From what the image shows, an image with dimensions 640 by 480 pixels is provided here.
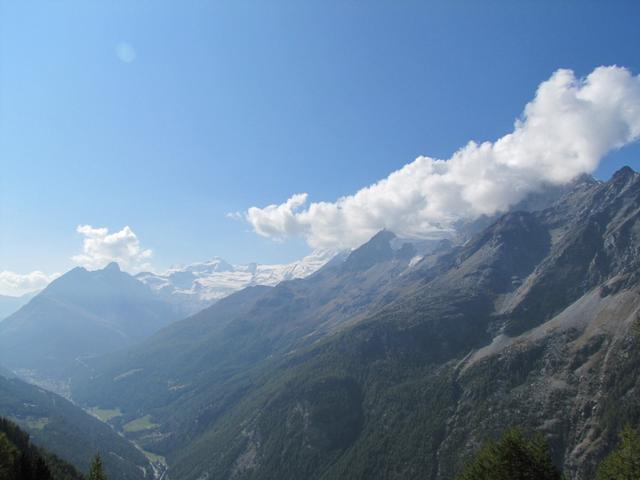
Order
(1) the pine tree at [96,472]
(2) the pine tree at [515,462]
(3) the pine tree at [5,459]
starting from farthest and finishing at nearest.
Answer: (1) the pine tree at [96,472], (2) the pine tree at [515,462], (3) the pine tree at [5,459]

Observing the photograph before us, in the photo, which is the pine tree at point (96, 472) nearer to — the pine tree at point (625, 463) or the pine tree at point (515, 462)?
the pine tree at point (515, 462)

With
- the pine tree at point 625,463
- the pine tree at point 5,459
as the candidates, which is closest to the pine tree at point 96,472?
the pine tree at point 5,459

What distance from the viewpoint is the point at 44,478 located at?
5747cm

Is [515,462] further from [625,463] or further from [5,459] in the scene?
[5,459]

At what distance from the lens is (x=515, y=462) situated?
58656 millimetres

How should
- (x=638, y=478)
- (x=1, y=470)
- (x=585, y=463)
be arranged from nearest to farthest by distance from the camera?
(x=1, y=470) < (x=638, y=478) < (x=585, y=463)

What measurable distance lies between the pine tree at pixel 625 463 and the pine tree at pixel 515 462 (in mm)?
8586

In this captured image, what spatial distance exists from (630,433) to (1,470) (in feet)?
268

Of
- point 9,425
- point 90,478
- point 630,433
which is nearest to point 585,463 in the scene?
point 630,433

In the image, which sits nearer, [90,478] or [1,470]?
[1,470]

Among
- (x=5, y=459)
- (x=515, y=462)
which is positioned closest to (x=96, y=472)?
(x=5, y=459)

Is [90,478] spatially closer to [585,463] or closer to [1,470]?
[1,470]

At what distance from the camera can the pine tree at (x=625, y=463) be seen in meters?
58.6

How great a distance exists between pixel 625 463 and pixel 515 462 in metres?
15.5
